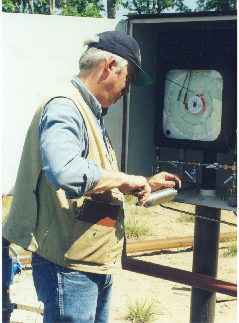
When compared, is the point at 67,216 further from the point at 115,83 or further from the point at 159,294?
the point at 159,294

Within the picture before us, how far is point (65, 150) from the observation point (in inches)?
57.1

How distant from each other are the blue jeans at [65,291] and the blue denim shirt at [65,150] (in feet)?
1.18

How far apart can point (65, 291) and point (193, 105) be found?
1.38 m

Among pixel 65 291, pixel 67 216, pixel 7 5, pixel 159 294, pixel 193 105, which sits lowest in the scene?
pixel 159 294

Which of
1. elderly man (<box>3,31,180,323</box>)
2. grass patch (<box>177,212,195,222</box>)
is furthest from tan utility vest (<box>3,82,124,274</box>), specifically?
grass patch (<box>177,212,195,222</box>)

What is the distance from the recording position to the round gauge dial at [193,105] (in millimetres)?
2531

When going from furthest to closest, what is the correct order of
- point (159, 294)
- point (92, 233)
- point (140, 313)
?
1. point (159, 294)
2. point (140, 313)
3. point (92, 233)

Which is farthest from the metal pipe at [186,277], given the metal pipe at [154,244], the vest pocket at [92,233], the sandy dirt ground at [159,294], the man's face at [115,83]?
the metal pipe at [154,244]

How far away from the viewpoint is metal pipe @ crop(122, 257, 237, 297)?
7.59 ft

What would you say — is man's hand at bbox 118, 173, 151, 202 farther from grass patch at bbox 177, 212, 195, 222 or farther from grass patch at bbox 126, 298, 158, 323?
grass patch at bbox 177, 212, 195, 222

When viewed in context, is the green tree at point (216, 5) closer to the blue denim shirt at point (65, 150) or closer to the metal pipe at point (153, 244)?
the metal pipe at point (153, 244)

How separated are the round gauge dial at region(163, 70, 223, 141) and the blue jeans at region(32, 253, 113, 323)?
45.5 inches

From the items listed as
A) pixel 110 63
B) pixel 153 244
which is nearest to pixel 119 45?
pixel 110 63

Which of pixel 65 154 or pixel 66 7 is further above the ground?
pixel 66 7
